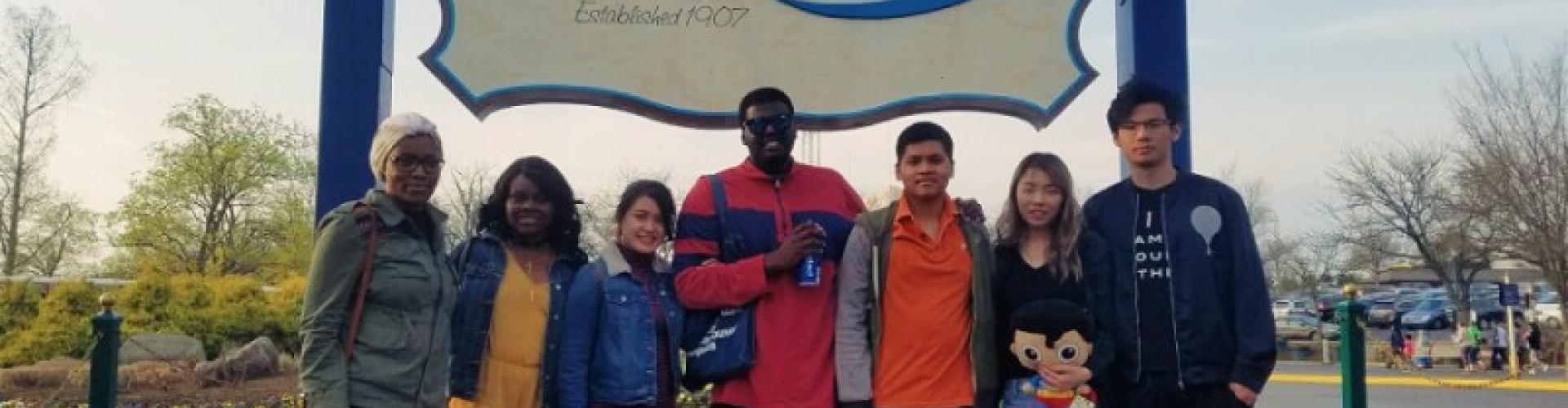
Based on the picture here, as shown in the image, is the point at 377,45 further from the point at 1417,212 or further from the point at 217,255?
the point at 1417,212

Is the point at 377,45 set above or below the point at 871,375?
above

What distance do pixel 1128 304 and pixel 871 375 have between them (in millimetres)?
764

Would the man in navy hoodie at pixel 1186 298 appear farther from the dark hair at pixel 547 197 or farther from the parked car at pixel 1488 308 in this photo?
the parked car at pixel 1488 308

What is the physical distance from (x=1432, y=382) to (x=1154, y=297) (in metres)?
18.3

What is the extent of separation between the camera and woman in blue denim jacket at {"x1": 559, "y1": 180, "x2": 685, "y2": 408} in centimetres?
351

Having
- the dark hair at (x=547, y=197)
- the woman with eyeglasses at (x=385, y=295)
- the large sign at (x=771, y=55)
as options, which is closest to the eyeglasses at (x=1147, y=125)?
the large sign at (x=771, y=55)

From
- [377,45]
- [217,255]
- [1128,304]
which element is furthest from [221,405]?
[217,255]

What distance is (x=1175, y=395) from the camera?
132 inches

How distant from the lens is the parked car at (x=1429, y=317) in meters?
32.7

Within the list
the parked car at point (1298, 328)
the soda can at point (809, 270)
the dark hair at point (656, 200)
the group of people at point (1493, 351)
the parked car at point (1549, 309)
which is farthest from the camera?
the parked car at point (1298, 328)

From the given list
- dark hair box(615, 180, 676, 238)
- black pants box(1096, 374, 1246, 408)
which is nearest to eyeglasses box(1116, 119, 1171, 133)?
black pants box(1096, 374, 1246, 408)

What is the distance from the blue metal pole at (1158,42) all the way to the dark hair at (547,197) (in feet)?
8.33

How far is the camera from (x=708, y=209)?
3.59 meters

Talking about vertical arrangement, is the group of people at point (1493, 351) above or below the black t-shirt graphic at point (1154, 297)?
below
